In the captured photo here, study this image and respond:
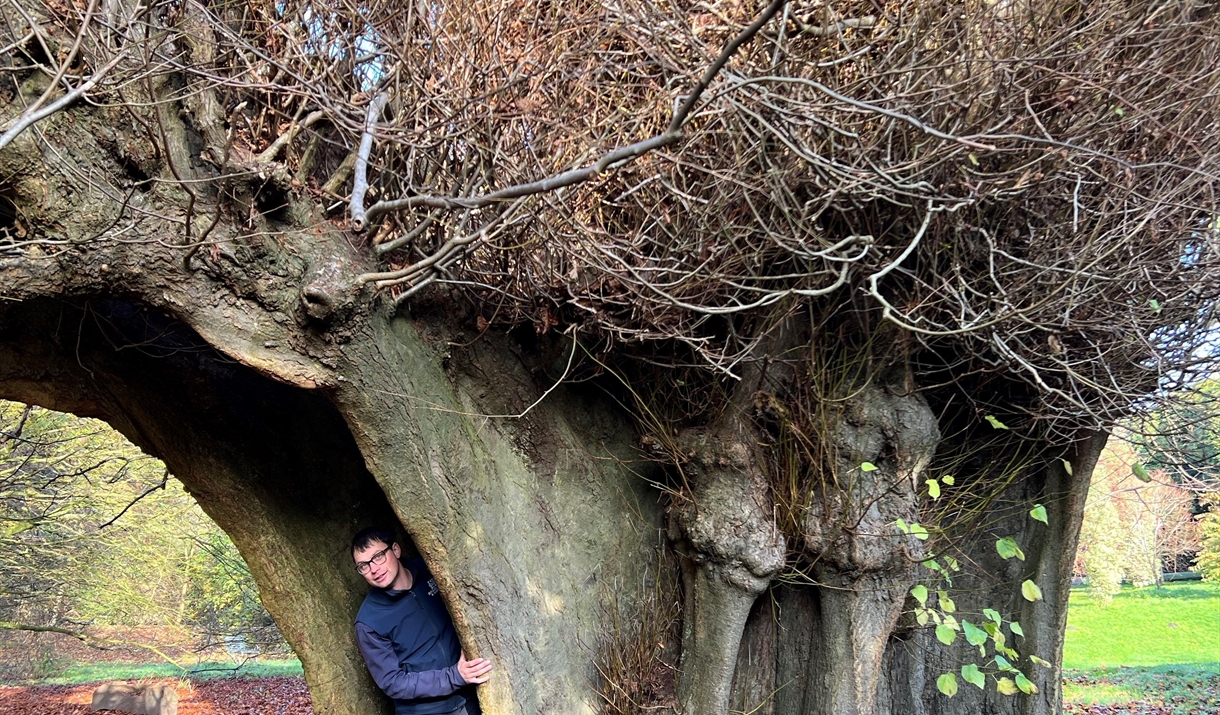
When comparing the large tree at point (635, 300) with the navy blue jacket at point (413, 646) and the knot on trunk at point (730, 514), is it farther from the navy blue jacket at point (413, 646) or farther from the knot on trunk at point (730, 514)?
the navy blue jacket at point (413, 646)

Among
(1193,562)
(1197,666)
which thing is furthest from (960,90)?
(1193,562)

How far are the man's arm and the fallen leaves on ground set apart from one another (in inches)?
377

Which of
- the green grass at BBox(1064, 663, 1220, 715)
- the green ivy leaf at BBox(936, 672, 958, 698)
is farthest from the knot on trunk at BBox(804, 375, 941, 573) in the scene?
the green grass at BBox(1064, 663, 1220, 715)

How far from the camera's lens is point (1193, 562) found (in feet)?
51.8

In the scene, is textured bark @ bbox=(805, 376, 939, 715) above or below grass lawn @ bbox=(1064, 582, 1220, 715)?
above

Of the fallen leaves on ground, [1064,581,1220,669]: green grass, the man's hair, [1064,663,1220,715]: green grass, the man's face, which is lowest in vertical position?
the fallen leaves on ground

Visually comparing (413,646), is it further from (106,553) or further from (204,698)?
(204,698)

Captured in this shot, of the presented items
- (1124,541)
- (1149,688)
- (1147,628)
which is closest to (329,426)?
(1149,688)

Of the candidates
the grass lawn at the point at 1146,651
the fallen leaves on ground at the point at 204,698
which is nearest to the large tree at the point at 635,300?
the grass lawn at the point at 1146,651

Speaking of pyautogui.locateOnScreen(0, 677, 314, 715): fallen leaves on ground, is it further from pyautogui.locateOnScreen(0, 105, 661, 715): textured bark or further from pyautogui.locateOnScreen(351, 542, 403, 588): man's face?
pyautogui.locateOnScreen(351, 542, 403, 588): man's face

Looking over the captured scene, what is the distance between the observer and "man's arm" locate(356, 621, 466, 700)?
2982 mm

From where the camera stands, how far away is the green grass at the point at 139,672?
1283 cm

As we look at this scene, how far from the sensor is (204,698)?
41.3 feet

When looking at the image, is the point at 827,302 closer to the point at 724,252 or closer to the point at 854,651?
the point at 724,252
